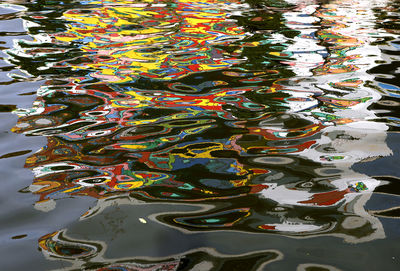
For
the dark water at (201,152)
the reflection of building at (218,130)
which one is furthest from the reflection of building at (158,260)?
the reflection of building at (218,130)

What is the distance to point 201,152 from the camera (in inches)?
88.0

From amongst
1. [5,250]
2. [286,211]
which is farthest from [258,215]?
Answer: [5,250]

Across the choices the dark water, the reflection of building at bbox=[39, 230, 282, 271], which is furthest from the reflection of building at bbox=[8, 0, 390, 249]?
the reflection of building at bbox=[39, 230, 282, 271]

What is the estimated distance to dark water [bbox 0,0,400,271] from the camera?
1.52 metres

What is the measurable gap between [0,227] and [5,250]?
0.18 meters

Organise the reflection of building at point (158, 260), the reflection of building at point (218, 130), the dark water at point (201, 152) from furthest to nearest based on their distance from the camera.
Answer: the reflection of building at point (218, 130), the dark water at point (201, 152), the reflection of building at point (158, 260)

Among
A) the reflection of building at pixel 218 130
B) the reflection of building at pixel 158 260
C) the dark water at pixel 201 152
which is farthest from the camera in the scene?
the reflection of building at pixel 218 130

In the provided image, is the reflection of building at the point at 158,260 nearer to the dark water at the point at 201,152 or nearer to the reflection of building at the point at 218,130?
the dark water at the point at 201,152

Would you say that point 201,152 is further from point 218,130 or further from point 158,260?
point 158,260

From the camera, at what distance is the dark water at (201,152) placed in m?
1.52

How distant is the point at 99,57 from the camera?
4.08 meters

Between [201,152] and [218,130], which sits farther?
[218,130]

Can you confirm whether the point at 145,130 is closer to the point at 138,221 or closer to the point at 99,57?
the point at 138,221

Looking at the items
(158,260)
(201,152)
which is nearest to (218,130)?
(201,152)
